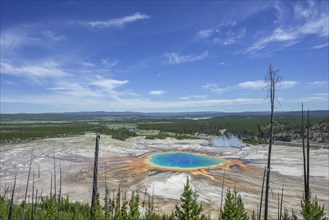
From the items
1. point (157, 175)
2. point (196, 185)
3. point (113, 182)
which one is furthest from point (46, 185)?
point (196, 185)

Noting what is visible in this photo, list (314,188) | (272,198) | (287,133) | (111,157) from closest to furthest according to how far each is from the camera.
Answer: (272,198) → (314,188) → (111,157) → (287,133)

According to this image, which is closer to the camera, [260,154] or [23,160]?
[23,160]

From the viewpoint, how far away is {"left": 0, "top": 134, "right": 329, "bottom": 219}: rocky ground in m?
38.4

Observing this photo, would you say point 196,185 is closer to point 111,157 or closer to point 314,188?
point 314,188

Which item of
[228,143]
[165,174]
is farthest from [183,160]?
[228,143]

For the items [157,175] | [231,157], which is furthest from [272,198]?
[231,157]

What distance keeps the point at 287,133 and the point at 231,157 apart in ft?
143

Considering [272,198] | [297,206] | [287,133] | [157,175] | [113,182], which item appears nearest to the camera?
[297,206]

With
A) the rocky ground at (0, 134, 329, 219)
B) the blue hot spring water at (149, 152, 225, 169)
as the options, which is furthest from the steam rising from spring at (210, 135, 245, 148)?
the blue hot spring water at (149, 152, 225, 169)

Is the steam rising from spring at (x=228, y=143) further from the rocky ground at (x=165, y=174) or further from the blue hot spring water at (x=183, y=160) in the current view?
the blue hot spring water at (x=183, y=160)

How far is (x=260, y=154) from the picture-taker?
71.2m

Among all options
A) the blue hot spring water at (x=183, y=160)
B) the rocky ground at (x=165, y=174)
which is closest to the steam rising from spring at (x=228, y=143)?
the rocky ground at (x=165, y=174)

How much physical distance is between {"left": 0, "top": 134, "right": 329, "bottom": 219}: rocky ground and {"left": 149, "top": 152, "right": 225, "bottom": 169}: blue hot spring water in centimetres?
310

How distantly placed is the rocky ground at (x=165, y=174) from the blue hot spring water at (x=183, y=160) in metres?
3.10
